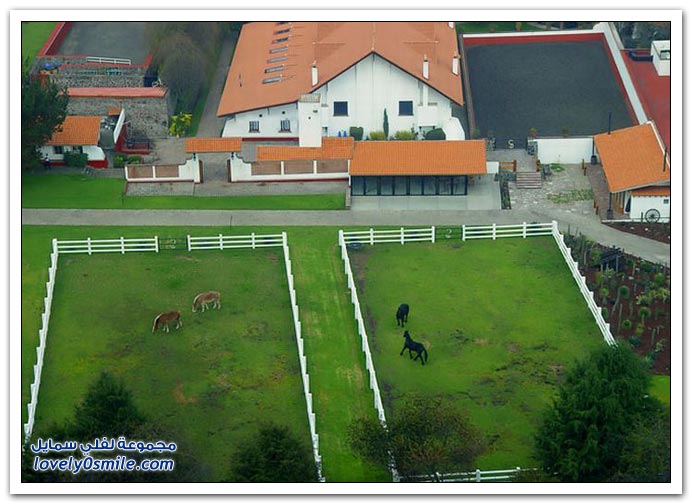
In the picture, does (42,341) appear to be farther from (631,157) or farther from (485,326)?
(631,157)

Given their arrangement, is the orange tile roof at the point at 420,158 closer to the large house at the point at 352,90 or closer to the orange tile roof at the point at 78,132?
the large house at the point at 352,90

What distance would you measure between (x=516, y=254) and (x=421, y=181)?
7.64m

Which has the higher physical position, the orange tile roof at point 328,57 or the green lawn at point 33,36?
the green lawn at point 33,36

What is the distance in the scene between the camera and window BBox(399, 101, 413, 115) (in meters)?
75.9

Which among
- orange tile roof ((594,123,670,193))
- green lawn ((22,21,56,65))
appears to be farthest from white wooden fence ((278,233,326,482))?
green lawn ((22,21,56,65))

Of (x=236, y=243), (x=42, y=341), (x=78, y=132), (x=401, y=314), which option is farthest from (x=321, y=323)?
(x=78, y=132)

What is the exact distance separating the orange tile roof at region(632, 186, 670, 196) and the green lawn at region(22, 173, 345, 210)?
1254cm

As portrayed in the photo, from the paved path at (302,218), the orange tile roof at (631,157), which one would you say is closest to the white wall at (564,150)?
the orange tile roof at (631,157)

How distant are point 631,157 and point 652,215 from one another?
11.6 feet

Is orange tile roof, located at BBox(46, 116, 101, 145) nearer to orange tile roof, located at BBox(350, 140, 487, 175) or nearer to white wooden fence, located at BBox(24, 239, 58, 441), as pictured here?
white wooden fence, located at BBox(24, 239, 58, 441)

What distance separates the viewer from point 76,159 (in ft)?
242

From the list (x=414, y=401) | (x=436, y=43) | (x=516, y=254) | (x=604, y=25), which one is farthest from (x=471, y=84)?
(x=414, y=401)

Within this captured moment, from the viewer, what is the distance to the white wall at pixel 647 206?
225 feet

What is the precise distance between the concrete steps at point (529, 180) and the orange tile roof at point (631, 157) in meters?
2.92
